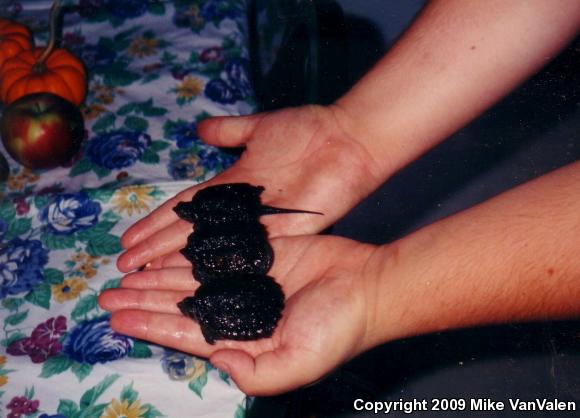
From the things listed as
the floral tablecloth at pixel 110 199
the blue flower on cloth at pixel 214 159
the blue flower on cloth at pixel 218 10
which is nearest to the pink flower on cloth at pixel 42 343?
the floral tablecloth at pixel 110 199

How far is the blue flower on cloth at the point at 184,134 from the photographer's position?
5.57ft

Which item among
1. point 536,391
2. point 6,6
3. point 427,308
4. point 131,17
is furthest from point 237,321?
point 6,6

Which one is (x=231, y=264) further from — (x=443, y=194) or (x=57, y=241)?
(x=443, y=194)

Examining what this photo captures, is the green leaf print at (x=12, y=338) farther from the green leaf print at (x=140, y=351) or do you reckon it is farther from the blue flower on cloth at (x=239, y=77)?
the blue flower on cloth at (x=239, y=77)

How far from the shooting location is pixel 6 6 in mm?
2143

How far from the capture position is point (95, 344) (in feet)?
4.18

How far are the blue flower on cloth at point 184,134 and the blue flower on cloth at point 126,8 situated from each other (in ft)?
2.25

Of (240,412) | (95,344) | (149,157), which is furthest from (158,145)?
(240,412)

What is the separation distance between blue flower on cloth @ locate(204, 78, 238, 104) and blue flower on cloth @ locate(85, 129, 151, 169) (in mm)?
297

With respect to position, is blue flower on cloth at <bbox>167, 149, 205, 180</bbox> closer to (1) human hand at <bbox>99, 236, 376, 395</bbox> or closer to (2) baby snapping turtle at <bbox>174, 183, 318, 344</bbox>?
(2) baby snapping turtle at <bbox>174, 183, 318, 344</bbox>

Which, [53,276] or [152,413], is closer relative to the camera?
[152,413]

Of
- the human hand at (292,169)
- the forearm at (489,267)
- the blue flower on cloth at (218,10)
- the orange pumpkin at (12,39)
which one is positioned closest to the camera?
the forearm at (489,267)

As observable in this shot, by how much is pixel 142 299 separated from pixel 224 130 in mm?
617

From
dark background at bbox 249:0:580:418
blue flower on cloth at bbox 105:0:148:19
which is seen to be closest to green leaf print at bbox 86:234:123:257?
dark background at bbox 249:0:580:418
